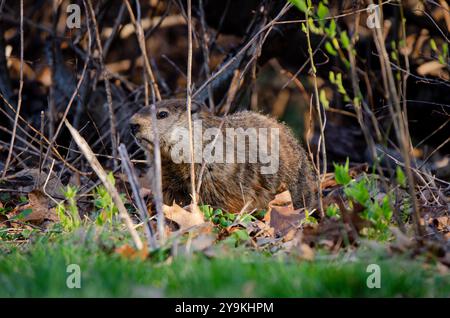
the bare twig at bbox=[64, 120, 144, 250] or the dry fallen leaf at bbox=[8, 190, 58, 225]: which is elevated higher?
the bare twig at bbox=[64, 120, 144, 250]

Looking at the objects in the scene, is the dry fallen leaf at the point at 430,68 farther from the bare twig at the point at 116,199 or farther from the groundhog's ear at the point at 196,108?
the bare twig at the point at 116,199

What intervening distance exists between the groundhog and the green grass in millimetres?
2136

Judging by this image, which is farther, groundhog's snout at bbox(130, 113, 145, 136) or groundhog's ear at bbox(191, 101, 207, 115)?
groundhog's ear at bbox(191, 101, 207, 115)

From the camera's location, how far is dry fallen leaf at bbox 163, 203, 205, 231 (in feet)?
14.5

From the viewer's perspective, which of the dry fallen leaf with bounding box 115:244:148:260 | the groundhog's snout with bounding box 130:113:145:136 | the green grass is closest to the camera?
the green grass

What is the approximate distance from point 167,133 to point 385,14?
2872 mm

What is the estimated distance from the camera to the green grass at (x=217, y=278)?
9.75 feet

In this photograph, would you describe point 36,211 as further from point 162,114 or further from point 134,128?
point 162,114

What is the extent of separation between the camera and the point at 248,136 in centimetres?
586

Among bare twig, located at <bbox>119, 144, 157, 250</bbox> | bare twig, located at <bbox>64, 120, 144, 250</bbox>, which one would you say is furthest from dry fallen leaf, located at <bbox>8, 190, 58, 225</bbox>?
bare twig, located at <bbox>119, 144, 157, 250</bbox>

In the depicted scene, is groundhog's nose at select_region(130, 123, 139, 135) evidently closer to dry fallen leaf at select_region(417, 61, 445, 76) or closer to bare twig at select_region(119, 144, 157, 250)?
bare twig at select_region(119, 144, 157, 250)

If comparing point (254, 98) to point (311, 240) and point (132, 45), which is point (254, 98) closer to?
point (132, 45)

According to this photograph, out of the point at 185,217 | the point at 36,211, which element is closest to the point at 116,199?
the point at 185,217
